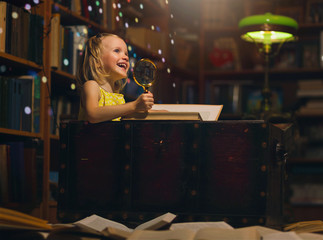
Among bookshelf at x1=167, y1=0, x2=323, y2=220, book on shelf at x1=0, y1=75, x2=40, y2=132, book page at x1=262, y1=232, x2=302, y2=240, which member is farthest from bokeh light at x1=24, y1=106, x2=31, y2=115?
bookshelf at x1=167, y1=0, x2=323, y2=220

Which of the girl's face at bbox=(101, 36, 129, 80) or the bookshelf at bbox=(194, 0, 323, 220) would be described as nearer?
the girl's face at bbox=(101, 36, 129, 80)

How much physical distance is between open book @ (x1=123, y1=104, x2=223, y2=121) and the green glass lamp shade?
5.38 ft

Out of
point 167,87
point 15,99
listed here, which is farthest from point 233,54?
point 15,99

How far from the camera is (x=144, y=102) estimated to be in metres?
1.60

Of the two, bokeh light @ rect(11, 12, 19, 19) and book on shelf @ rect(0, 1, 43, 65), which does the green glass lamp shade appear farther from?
bokeh light @ rect(11, 12, 19, 19)

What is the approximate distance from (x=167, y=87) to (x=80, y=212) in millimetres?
2516

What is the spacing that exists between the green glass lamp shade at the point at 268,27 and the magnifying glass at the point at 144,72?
170 cm

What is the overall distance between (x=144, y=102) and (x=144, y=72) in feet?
0.35

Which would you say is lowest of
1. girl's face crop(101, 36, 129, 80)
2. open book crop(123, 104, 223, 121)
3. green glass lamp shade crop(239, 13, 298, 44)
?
open book crop(123, 104, 223, 121)

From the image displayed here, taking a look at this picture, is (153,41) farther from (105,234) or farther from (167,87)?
(105,234)

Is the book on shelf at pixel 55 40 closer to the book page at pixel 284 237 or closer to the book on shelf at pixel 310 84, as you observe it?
the book page at pixel 284 237

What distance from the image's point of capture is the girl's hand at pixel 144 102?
160 centimetres

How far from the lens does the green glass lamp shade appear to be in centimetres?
317

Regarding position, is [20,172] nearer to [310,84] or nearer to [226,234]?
[226,234]
